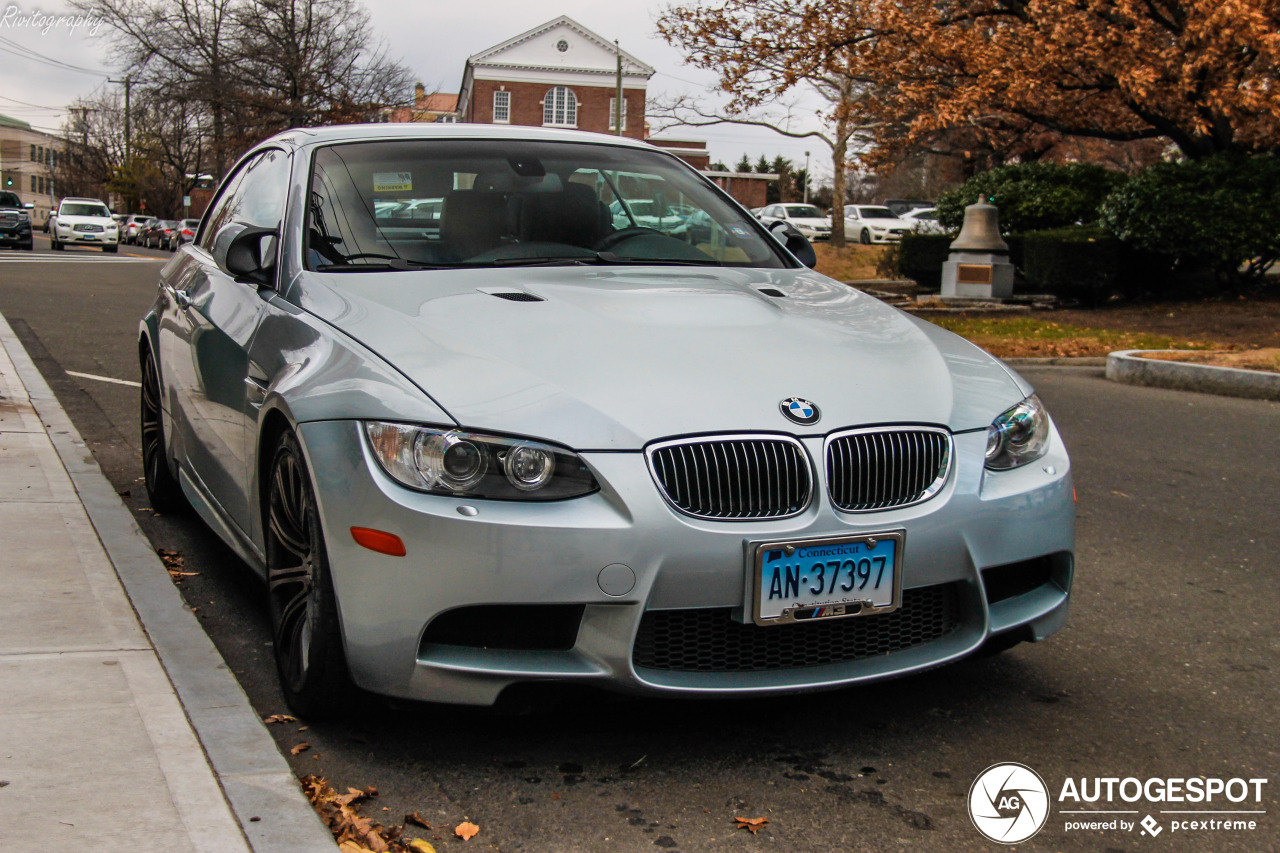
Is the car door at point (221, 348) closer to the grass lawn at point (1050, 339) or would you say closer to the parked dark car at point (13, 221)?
the grass lawn at point (1050, 339)

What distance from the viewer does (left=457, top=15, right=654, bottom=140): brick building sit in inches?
2960

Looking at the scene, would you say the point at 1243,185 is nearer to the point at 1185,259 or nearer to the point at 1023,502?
the point at 1185,259

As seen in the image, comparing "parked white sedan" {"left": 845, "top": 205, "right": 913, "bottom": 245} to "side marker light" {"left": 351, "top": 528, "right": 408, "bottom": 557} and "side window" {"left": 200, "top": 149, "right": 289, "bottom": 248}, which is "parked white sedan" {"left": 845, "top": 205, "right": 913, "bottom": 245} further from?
"side marker light" {"left": 351, "top": 528, "right": 408, "bottom": 557}

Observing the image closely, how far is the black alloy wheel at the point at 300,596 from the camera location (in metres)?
3.11

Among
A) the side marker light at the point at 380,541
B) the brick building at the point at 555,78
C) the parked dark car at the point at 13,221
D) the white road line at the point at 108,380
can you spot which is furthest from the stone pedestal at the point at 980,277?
the brick building at the point at 555,78

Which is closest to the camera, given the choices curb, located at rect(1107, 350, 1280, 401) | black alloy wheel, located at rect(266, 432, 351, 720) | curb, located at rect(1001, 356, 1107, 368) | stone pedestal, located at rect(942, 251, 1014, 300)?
black alloy wheel, located at rect(266, 432, 351, 720)

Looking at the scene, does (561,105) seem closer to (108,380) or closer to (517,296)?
(108,380)

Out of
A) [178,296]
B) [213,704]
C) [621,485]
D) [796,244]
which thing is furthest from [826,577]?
Answer: [178,296]

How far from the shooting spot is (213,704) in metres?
3.32

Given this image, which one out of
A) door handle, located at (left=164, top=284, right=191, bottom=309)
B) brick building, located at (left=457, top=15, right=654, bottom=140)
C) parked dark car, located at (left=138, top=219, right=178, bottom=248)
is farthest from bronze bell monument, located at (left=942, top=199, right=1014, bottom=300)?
brick building, located at (left=457, top=15, right=654, bottom=140)

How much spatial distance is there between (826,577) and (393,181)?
216cm

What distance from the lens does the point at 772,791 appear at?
2.99m

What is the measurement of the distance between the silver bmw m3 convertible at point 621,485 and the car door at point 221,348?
0.19 feet

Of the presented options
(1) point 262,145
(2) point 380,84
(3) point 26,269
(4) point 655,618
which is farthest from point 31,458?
(2) point 380,84
